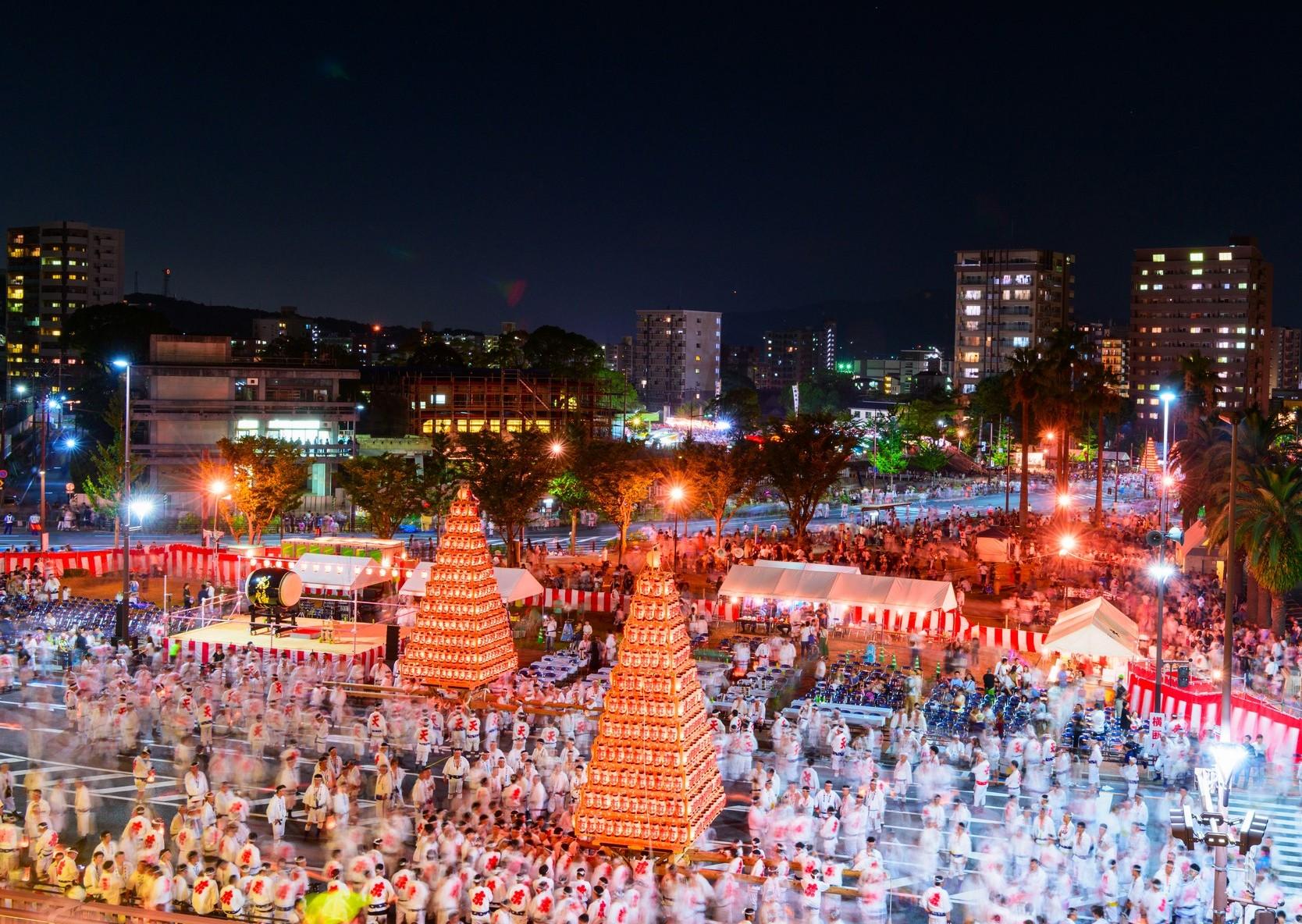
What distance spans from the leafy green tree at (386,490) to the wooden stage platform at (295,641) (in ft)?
40.3

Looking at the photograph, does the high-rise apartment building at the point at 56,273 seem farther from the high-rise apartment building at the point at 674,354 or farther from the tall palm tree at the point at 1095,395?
the tall palm tree at the point at 1095,395

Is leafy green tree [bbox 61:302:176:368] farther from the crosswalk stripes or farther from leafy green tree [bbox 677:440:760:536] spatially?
the crosswalk stripes

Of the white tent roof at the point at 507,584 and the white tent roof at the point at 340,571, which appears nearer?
the white tent roof at the point at 507,584

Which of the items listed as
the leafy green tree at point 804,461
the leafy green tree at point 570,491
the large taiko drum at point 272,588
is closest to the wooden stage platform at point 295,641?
the large taiko drum at point 272,588

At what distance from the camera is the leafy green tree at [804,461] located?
49719mm

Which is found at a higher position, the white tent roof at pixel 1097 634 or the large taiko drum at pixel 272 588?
the large taiko drum at pixel 272 588

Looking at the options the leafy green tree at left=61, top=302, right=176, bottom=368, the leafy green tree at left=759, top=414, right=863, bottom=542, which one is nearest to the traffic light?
the leafy green tree at left=759, top=414, right=863, bottom=542

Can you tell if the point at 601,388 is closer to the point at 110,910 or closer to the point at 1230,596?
the point at 1230,596

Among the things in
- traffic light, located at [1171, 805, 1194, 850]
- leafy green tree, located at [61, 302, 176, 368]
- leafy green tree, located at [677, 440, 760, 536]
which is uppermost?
leafy green tree, located at [61, 302, 176, 368]

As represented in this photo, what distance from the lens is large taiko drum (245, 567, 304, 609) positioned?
29.5 m

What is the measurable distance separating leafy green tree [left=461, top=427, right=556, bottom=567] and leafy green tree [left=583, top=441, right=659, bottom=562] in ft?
10.5

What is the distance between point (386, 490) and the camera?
149 ft

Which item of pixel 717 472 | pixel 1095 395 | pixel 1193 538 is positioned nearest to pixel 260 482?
pixel 717 472

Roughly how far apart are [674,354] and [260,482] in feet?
487
